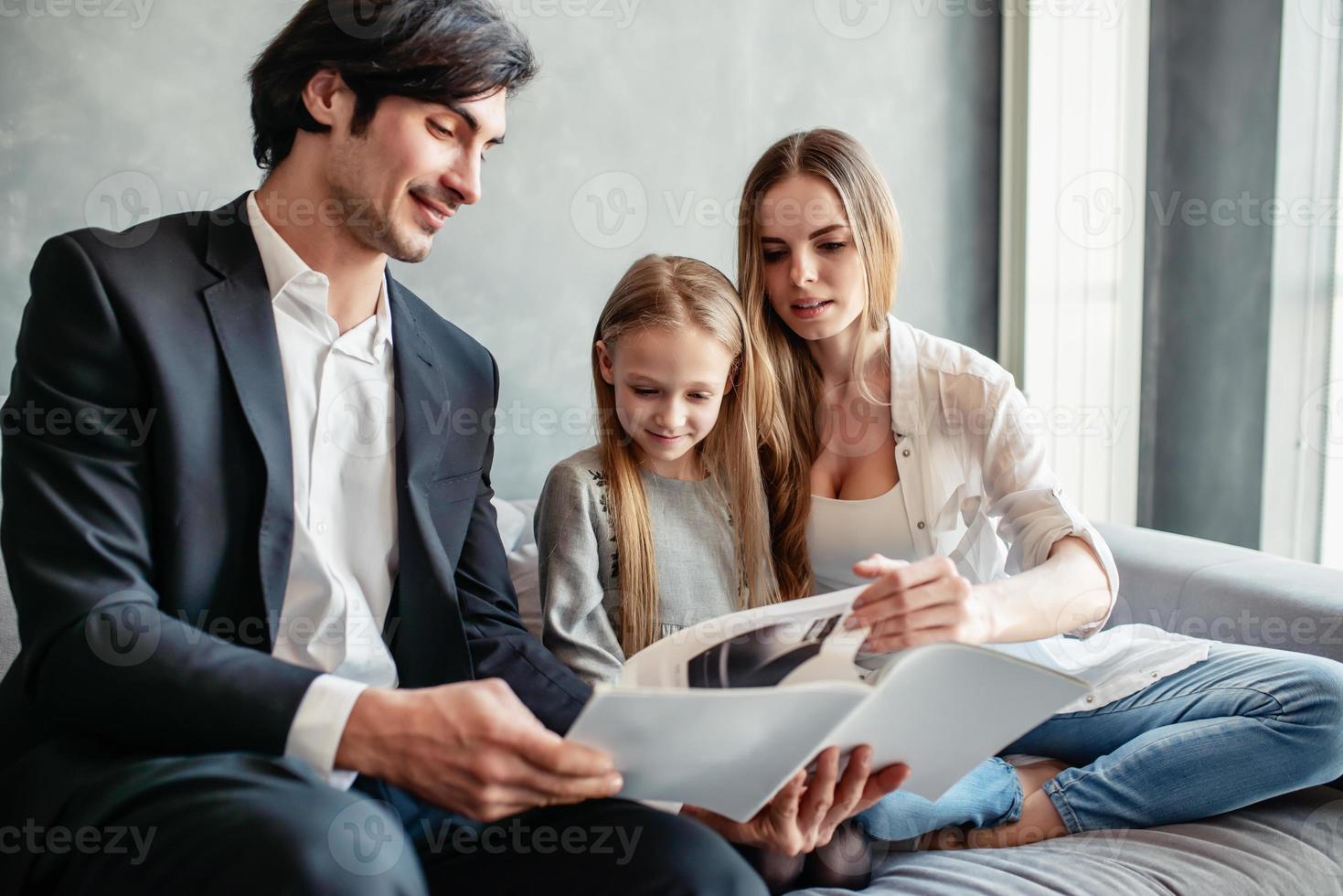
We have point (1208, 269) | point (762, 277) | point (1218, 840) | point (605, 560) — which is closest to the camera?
point (1218, 840)

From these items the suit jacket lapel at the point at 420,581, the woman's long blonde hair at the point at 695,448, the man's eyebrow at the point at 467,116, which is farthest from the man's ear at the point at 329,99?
the woman's long blonde hair at the point at 695,448

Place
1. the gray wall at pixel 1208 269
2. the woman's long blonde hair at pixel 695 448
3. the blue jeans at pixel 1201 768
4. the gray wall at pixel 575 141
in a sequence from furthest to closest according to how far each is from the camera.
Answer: the gray wall at pixel 1208 269, the gray wall at pixel 575 141, the woman's long blonde hair at pixel 695 448, the blue jeans at pixel 1201 768

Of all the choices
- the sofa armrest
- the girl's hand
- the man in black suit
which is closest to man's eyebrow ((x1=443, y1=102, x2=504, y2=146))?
the man in black suit

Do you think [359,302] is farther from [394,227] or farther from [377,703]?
[377,703]

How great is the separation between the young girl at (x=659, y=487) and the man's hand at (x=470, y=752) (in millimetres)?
555

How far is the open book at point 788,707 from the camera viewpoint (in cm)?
79

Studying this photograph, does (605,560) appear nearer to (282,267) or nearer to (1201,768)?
(282,267)

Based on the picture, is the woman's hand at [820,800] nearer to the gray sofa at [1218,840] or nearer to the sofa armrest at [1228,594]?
the gray sofa at [1218,840]

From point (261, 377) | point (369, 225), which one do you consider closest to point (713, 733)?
point (261, 377)

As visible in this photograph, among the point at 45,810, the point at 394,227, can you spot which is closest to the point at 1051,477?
the point at 394,227

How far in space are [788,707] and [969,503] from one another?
942 mm

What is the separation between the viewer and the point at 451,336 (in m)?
1.40

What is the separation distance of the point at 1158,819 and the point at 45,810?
50.5 inches

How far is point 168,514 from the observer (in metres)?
1.04
